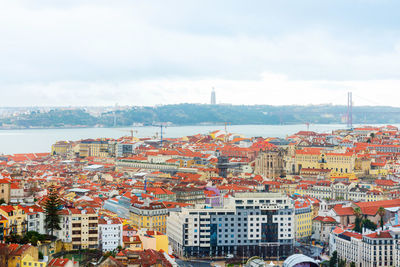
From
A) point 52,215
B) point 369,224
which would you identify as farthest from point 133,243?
point 369,224

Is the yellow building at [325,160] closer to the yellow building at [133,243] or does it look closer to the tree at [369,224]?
the tree at [369,224]

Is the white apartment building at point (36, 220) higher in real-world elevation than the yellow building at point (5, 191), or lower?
lower

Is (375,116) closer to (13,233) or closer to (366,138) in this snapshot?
(366,138)

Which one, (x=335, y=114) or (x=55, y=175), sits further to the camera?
(x=335, y=114)

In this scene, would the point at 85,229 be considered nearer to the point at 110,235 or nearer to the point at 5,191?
the point at 110,235

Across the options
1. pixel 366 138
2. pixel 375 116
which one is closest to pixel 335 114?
pixel 375 116

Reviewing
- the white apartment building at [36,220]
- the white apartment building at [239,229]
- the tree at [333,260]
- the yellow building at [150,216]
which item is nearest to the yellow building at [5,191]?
the white apartment building at [36,220]
